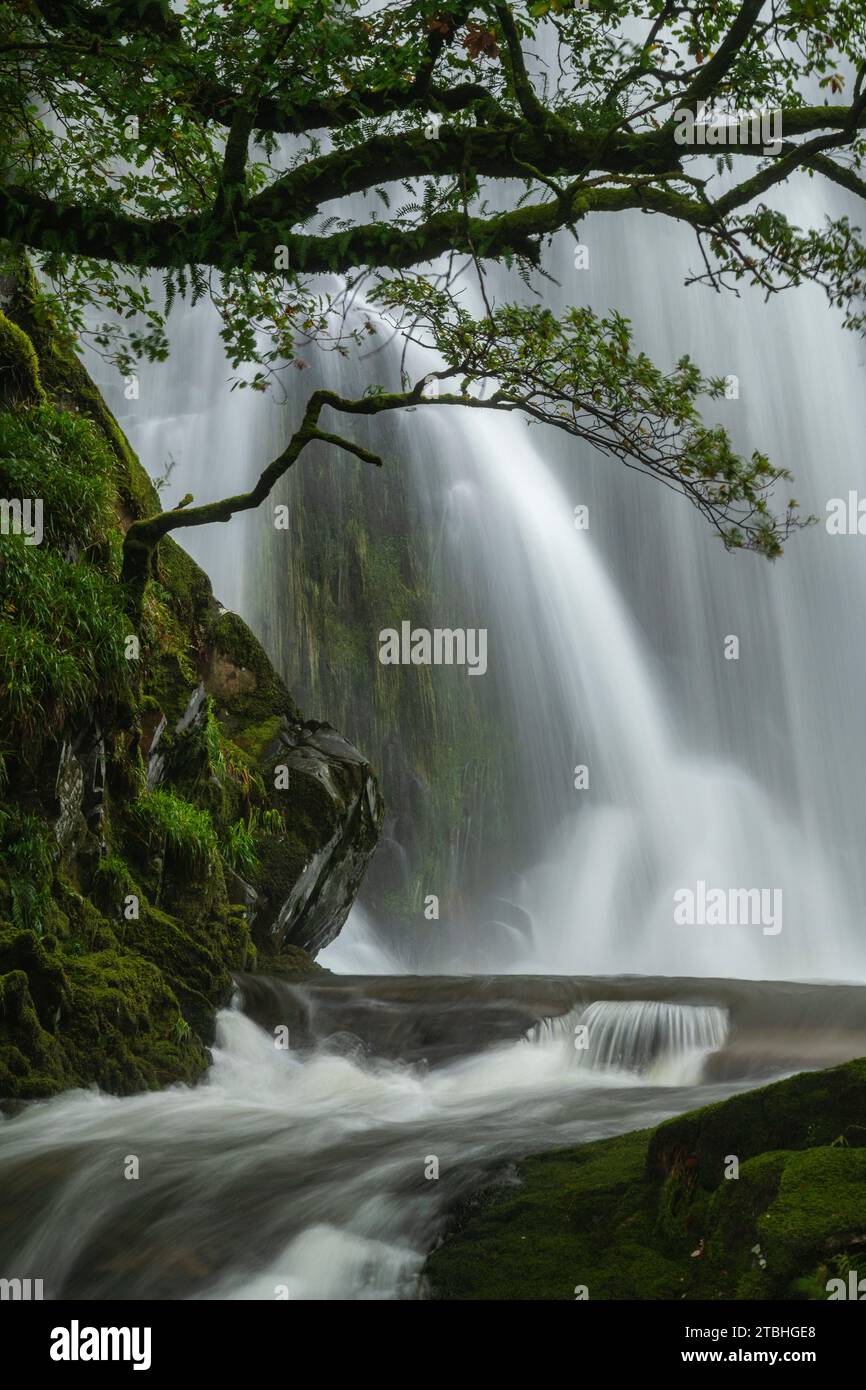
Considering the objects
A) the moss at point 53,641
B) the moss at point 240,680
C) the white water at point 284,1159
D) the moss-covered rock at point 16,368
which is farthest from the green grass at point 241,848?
the moss-covered rock at point 16,368

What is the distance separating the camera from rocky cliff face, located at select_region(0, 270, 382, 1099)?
25.4 ft

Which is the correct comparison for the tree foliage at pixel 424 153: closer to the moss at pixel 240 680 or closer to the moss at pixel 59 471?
the moss at pixel 59 471

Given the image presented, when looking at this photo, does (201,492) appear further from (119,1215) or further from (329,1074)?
(119,1215)

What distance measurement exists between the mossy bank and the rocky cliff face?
365 centimetres

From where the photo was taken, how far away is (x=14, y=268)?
8.01 meters

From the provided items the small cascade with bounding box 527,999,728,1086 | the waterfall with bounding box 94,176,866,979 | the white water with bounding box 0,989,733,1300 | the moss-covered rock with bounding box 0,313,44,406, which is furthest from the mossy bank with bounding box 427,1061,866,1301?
the waterfall with bounding box 94,176,866,979

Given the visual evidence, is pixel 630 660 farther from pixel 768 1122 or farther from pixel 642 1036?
pixel 768 1122

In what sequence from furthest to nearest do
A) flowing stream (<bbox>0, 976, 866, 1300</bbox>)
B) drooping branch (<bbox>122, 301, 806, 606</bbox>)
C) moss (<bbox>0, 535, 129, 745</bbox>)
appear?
moss (<bbox>0, 535, 129, 745</bbox>), drooping branch (<bbox>122, 301, 806, 606</bbox>), flowing stream (<bbox>0, 976, 866, 1300</bbox>)

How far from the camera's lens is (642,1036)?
907cm

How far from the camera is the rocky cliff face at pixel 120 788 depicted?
775 cm

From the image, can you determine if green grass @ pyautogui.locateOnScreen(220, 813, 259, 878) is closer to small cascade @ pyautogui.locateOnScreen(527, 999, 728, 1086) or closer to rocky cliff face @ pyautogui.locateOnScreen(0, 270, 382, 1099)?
rocky cliff face @ pyautogui.locateOnScreen(0, 270, 382, 1099)

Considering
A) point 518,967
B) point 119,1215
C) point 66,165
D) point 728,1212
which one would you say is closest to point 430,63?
point 66,165

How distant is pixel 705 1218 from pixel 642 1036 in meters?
4.66

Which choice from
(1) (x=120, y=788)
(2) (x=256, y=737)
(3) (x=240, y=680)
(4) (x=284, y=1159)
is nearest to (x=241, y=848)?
(2) (x=256, y=737)
